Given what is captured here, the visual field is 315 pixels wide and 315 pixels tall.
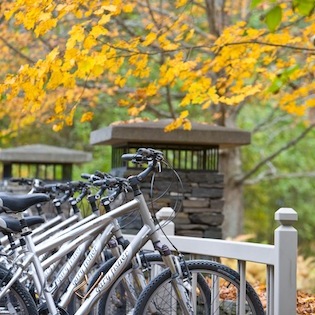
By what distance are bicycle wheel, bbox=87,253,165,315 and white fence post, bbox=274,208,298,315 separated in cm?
69

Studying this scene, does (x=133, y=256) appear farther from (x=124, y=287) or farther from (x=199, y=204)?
(x=199, y=204)

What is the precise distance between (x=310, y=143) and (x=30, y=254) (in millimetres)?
17300

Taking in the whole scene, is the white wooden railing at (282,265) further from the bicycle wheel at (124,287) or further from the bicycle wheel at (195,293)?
the bicycle wheel at (124,287)

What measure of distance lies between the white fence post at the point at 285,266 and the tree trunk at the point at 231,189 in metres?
8.11

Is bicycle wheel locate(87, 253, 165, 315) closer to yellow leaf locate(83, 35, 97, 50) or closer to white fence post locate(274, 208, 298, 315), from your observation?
white fence post locate(274, 208, 298, 315)

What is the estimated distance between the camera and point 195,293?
212 inches

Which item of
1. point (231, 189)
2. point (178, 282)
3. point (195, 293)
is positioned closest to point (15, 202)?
point (178, 282)

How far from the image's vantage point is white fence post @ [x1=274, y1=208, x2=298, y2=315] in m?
5.18

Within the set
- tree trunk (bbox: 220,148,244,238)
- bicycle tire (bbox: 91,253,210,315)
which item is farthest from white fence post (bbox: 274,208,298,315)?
tree trunk (bbox: 220,148,244,238)

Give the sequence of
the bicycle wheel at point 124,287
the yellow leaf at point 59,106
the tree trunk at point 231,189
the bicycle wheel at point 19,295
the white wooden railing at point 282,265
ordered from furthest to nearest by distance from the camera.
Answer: the tree trunk at point 231,189, the yellow leaf at point 59,106, the bicycle wheel at point 124,287, the white wooden railing at point 282,265, the bicycle wheel at point 19,295

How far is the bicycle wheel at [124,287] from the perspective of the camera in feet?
17.9

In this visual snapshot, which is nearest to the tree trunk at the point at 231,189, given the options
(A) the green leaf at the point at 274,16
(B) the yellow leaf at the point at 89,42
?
(B) the yellow leaf at the point at 89,42

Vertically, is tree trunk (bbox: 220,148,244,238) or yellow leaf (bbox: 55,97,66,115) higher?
yellow leaf (bbox: 55,97,66,115)

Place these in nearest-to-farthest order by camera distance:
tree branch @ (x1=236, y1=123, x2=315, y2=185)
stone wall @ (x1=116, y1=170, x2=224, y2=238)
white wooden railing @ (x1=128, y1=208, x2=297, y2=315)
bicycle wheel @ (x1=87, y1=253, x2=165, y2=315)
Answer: white wooden railing @ (x1=128, y1=208, x2=297, y2=315) → bicycle wheel @ (x1=87, y1=253, x2=165, y2=315) → stone wall @ (x1=116, y1=170, x2=224, y2=238) → tree branch @ (x1=236, y1=123, x2=315, y2=185)
